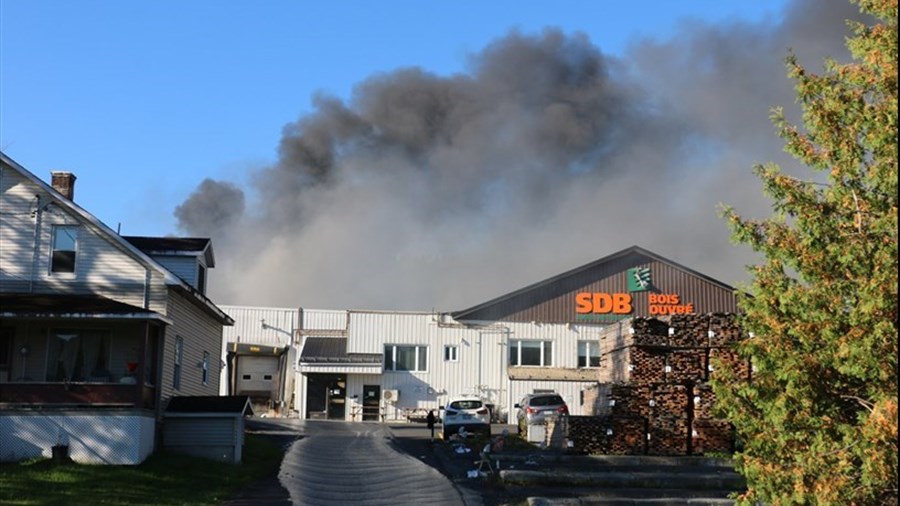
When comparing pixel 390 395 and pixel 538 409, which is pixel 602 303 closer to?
pixel 390 395

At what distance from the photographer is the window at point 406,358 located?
5275 centimetres

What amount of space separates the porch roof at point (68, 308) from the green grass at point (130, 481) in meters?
3.53

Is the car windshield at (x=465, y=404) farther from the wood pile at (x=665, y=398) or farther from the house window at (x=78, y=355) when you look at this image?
the house window at (x=78, y=355)

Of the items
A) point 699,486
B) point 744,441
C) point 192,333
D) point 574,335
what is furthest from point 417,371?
point 744,441

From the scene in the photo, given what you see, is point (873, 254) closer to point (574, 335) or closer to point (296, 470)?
point (296, 470)

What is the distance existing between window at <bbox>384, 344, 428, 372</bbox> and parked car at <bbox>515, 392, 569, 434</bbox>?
16.1m

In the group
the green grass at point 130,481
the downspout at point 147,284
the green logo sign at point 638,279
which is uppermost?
the green logo sign at point 638,279

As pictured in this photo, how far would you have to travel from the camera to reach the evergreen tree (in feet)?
41.5

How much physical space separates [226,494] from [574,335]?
32684 mm

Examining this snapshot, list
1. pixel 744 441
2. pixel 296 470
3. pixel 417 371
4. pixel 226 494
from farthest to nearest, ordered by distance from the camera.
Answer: pixel 417 371 < pixel 296 470 < pixel 226 494 < pixel 744 441

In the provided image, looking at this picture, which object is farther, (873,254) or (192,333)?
(192,333)

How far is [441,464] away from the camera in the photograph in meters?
28.2

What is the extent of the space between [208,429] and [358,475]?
522 cm

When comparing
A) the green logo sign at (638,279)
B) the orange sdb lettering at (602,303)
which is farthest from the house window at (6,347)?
the green logo sign at (638,279)
